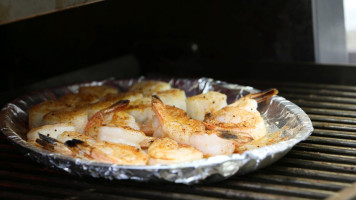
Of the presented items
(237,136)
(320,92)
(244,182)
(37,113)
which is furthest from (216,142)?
(320,92)

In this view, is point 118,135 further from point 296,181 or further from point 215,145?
point 296,181

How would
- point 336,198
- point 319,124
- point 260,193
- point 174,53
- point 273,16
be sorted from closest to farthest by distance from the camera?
point 336,198, point 260,193, point 319,124, point 273,16, point 174,53

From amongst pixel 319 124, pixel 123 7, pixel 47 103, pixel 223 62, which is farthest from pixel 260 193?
pixel 123 7

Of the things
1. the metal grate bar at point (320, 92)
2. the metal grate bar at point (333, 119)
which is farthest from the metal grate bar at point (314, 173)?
the metal grate bar at point (320, 92)

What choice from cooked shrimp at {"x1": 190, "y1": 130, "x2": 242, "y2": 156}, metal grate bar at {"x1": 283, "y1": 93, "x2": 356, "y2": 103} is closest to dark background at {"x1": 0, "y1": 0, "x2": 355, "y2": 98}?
metal grate bar at {"x1": 283, "y1": 93, "x2": 356, "y2": 103}

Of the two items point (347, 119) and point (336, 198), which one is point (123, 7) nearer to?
point (347, 119)

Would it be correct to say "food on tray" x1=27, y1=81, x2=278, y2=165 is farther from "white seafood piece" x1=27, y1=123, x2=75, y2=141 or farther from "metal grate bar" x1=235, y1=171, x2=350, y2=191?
"metal grate bar" x1=235, y1=171, x2=350, y2=191
